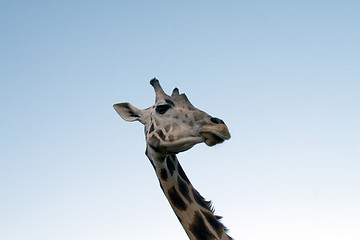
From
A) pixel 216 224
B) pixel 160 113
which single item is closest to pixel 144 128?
pixel 160 113

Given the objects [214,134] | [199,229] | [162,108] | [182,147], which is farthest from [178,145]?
[199,229]

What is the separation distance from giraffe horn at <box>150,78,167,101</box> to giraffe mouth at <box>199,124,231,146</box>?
4.40ft

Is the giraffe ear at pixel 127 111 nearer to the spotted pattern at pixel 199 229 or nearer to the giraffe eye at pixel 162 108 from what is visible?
the giraffe eye at pixel 162 108

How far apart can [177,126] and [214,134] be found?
2.45 ft

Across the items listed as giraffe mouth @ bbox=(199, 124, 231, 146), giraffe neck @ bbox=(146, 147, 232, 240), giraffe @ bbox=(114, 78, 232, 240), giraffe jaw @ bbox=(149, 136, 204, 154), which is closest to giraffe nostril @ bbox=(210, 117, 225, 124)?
giraffe @ bbox=(114, 78, 232, 240)

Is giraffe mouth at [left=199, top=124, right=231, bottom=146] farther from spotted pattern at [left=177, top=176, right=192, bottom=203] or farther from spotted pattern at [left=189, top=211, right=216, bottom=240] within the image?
spotted pattern at [left=189, top=211, right=216, bottom=240]

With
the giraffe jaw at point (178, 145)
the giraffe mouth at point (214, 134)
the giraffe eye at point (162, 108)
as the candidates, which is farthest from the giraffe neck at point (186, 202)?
the giraffe mouth at point (214, 134)

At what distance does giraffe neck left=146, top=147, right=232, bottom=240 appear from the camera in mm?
6746

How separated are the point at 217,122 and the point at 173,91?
1598mm

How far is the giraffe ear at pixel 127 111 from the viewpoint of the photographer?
8117mm

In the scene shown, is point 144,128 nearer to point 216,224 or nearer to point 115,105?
point 115,105

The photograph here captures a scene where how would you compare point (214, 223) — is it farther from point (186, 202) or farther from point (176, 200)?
point (176, 200)

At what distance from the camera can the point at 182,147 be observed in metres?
7.00

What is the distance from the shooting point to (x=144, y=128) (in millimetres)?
7754
